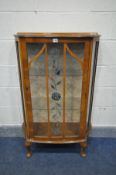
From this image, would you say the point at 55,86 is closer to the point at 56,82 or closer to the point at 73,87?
the point at 56,82

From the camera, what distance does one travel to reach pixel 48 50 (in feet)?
3.87

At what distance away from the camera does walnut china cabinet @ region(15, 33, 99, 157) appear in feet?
3.69

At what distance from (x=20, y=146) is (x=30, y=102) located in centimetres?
67

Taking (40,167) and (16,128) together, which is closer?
(40,167)

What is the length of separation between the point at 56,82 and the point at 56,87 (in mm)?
45

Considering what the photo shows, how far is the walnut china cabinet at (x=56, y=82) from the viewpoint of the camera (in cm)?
112

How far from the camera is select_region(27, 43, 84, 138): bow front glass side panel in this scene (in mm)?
1172

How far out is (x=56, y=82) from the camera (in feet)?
4.30

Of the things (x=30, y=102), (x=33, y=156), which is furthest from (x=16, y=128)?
(x=30, y=102)

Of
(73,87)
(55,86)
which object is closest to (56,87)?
(55,86)

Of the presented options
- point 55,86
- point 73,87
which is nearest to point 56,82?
point 55,86

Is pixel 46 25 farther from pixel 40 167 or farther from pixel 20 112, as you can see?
pixel 40 167

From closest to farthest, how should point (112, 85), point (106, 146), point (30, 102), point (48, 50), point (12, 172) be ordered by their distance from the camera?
point (48, 50)
point (30, 102)
point (12, 172)
point (112, 85)
point (106, 146)

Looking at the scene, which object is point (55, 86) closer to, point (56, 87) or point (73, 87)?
point (56, 87)
